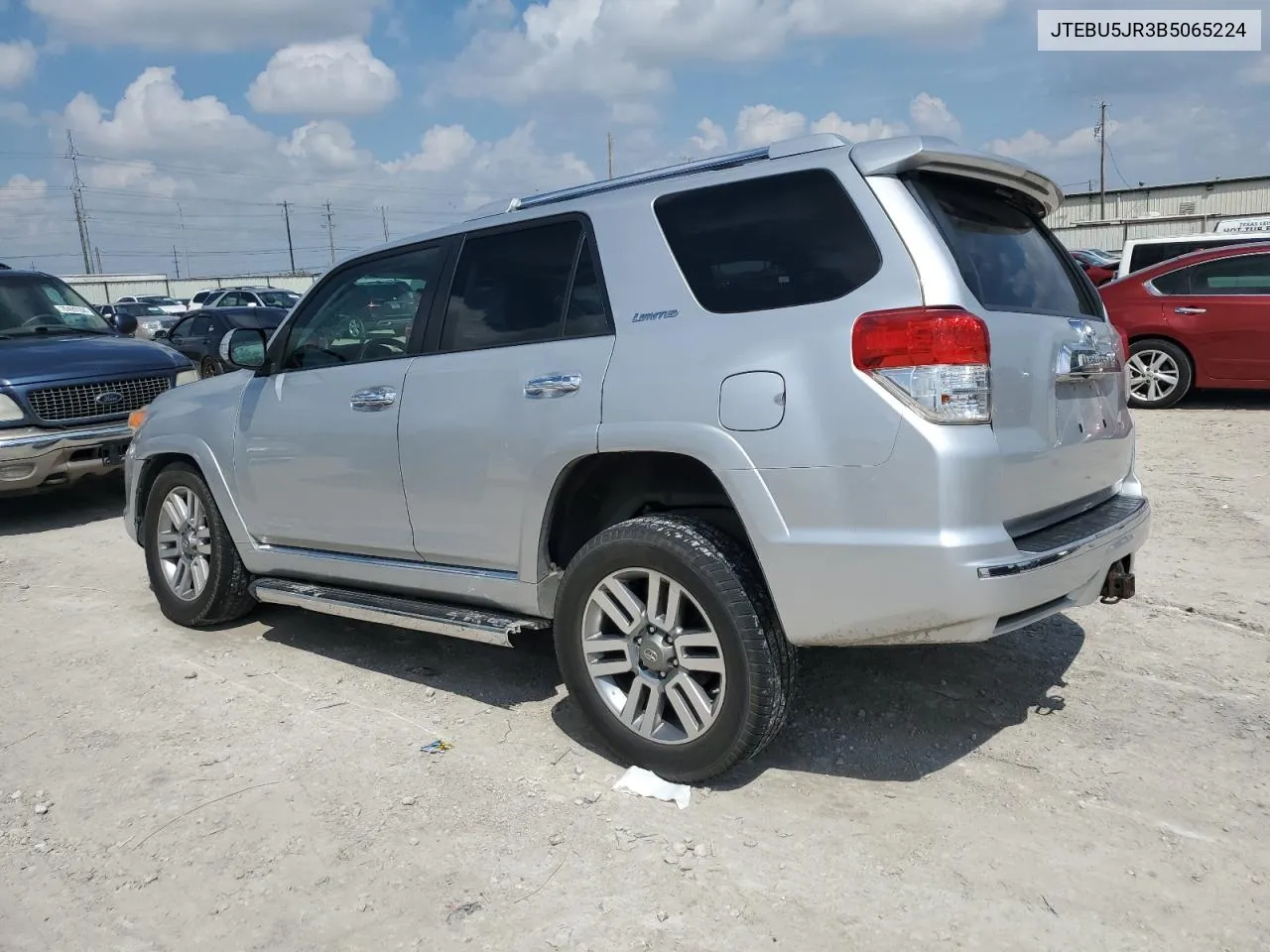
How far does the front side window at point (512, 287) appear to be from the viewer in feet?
11.9

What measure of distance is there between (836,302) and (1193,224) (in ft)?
130

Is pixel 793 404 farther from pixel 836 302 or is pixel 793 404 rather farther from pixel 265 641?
pixel 265 641

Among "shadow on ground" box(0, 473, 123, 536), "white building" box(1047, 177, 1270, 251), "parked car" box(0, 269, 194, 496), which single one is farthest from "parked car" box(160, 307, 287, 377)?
"white building" box(1047, 177, 1270, 251)

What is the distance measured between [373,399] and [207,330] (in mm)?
14575

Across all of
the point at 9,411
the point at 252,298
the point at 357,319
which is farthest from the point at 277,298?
the point at 357,319

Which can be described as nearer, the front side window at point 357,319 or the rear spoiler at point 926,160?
the rear spoiler at point 926,160

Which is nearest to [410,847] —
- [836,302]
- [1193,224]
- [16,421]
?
[836,302]

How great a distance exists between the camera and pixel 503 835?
305 centimetres

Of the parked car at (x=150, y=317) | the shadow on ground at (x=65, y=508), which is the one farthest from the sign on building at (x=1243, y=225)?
the parked car at (x=150, y=317)

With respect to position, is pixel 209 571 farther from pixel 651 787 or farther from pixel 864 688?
pixel 864 688

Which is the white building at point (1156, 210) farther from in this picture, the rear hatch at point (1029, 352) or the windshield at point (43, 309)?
the rear hatch at point (1029, 352)

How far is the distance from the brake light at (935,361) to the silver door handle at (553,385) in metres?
1.04

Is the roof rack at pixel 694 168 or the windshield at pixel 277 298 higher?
the windshield at pixel 277 298

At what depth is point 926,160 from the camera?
2971 mm
